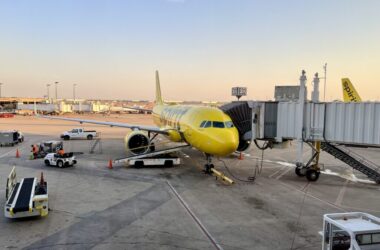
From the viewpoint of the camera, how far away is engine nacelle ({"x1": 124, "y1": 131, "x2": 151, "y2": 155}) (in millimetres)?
27875

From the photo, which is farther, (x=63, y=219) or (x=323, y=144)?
(x=323, y=144)

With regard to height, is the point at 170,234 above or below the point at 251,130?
below

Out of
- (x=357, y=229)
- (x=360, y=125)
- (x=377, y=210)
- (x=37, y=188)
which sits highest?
(x=360, y=125)

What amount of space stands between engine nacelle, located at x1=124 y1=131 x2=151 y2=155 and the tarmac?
8.00ft

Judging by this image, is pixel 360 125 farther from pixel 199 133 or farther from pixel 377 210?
pixel 199 133

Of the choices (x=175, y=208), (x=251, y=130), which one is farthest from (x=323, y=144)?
(x=175, y=208)

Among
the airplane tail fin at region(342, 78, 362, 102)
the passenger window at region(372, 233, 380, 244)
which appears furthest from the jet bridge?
the airplane tail fin at region(342, 78, 362, 102)

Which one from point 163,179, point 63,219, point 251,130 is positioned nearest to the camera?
point 63,219

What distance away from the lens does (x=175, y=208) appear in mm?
15516

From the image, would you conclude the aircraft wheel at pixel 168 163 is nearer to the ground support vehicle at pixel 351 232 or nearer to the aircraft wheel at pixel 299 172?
the aircraft wheel at pixel 299 172

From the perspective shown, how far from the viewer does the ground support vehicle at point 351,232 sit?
8.19m

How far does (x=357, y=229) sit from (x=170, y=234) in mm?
6522

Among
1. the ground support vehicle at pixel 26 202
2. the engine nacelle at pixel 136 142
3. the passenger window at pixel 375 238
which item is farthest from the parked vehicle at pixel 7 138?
the passenger window at pixel 375 238

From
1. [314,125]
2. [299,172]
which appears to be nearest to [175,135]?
[299,172]
